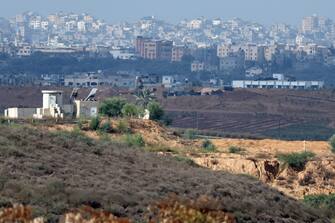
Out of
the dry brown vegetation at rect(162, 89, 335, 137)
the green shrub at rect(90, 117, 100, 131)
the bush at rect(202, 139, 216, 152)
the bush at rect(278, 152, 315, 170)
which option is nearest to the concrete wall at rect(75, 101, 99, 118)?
the bush at rect(202, 139, 216, 152)

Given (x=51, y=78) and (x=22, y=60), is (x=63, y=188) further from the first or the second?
(x=22, y=60)

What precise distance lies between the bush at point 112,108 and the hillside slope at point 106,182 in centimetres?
2444

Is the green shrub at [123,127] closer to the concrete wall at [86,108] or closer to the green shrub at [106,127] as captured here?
the green shrub at [106,127]

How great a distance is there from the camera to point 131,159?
30891 millimetres

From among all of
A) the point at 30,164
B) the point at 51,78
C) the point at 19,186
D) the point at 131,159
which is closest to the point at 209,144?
the point at 131,159

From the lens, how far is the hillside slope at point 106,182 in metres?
22.8

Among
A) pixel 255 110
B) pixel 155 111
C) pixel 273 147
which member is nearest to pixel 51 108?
pixel 155 111

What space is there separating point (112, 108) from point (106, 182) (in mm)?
32862

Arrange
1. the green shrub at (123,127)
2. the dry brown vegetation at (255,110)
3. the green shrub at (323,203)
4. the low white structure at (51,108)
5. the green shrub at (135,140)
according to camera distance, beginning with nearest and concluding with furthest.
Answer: the green shrub at (323,203)
the green shrub at (135,140)
the green shrub at (123,127)
the low white structure at (51,108)
the dry brown vegetation at (255,110)

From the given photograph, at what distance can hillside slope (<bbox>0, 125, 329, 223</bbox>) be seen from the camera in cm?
2280

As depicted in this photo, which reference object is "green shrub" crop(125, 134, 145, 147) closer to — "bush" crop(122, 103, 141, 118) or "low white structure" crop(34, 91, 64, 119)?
"low white structure" crop(34, 91, 64, 119)

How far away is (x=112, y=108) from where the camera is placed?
192ft

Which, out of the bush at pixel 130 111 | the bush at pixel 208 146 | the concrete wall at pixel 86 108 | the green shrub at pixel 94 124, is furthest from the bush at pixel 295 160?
the bush at pixel 130 111

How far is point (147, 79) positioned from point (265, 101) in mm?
37262
